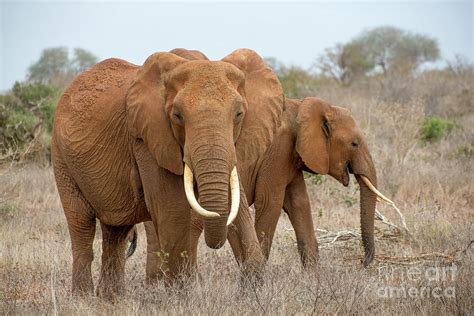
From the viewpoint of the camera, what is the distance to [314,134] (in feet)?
27.0

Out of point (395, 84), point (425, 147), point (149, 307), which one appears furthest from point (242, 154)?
point (395, 84)

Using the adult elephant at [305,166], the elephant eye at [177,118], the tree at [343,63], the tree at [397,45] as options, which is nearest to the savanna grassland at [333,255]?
the adult elephant at [305,166]

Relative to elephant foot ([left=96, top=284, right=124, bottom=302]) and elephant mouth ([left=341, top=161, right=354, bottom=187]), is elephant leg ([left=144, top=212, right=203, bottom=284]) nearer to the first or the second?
elephant foot ([left=96, top=284, right=124, bottom=302])

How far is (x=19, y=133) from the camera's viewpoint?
13.1m

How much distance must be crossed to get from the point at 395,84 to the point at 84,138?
1908 centimetres

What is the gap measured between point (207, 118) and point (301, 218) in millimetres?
3458

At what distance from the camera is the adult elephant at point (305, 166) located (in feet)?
26.2

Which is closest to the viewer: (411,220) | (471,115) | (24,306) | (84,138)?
(24,306)

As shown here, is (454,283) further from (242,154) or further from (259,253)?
(242,154)

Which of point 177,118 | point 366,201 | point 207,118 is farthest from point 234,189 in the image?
point 366,201

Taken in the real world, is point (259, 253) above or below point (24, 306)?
above

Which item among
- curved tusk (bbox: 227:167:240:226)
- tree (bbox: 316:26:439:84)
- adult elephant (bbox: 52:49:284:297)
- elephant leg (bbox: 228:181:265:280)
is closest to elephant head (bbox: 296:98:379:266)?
adult elephant (bbox: 52:49:284:297)

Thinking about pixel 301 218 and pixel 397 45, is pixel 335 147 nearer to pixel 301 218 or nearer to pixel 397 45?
pixel 301 218

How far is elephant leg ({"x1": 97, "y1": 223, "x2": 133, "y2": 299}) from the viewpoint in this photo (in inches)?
261
